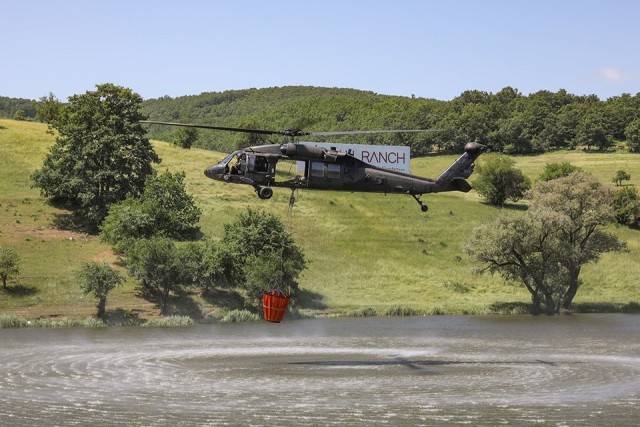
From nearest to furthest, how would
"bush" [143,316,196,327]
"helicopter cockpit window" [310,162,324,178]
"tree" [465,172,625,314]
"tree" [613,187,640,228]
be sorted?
1. "helicopter cockpit window" [310,162,324,178]
2. "bush" [143,316,196,327]
3. "tree" [465,172,625,314]
4. "tree" [613,187,640,228]

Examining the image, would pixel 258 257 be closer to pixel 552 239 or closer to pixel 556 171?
pixel 552 239

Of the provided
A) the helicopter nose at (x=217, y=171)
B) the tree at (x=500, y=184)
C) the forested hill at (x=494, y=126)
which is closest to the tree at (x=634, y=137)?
the forested hill at (x=494, y=126)

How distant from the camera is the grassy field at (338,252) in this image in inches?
2557

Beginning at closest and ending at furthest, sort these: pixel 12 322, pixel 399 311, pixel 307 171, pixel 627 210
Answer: pixel 307 171
pixel 12 322
pixel 399 311
pixel 627 210

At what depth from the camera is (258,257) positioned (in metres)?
67.1

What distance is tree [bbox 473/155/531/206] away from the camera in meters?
105

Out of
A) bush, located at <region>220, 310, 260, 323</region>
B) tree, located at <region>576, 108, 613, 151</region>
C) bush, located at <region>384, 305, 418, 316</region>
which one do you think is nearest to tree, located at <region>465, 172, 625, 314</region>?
bush, located at <region>384, 305, 418, 316</region>

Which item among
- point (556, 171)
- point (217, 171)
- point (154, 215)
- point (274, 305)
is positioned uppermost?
point (556, 171)

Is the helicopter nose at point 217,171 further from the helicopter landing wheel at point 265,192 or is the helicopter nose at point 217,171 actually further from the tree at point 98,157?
the tree at point 98,157

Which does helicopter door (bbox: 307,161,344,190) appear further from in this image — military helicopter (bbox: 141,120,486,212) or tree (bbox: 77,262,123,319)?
tree (bbox: 77,262,123,319)

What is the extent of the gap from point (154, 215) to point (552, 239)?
1301 inches

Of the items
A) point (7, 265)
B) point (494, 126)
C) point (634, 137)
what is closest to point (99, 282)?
point (7, 265)

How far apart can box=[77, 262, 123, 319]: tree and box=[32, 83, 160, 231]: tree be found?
21.0m

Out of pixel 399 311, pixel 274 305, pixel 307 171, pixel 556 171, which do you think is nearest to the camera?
pixel 274 305
